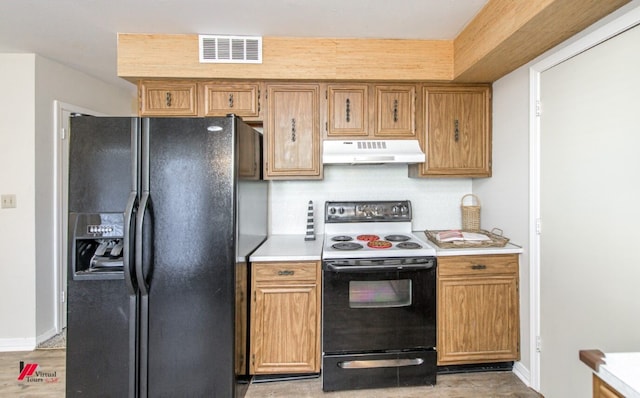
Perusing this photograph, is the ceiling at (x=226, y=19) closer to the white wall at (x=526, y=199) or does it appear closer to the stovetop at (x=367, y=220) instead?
the white wall at (x=526, y=199)

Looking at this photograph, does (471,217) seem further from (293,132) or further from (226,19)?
(226,19)

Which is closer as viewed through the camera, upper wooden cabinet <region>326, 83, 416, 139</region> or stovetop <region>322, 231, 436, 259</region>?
stovetop <region>322, 231, 436, 259</region>

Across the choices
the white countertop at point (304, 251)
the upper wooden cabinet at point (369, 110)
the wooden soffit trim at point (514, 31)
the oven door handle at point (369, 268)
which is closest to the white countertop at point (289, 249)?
the white countertop at point (304, 251)

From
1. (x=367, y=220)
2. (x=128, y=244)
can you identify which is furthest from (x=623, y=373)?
(x=128, y=244)

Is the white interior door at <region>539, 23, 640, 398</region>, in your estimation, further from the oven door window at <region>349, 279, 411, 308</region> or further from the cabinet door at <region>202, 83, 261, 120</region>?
the cabinet door at <region>202, 83, 261, 120</region>

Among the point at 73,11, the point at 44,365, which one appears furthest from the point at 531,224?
the point at 44,365

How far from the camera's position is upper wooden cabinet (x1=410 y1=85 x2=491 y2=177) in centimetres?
236

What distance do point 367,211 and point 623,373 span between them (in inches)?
73.1

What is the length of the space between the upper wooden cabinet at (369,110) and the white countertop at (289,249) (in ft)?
2.95

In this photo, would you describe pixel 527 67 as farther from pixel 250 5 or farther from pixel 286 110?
pixel 250 5

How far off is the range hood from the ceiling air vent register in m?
0.87

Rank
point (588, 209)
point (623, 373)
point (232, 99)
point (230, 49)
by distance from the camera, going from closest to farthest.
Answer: point (623, 373)
point (588, 209)
point (230, 49)
point (232, 99)

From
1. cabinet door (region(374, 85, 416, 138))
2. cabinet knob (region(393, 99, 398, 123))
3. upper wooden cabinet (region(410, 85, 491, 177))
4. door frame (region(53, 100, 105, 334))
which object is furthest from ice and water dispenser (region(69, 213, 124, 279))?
upper wooden cabinet (region(410, 85, 491, 177))

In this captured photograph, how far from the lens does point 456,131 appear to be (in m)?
2.38
